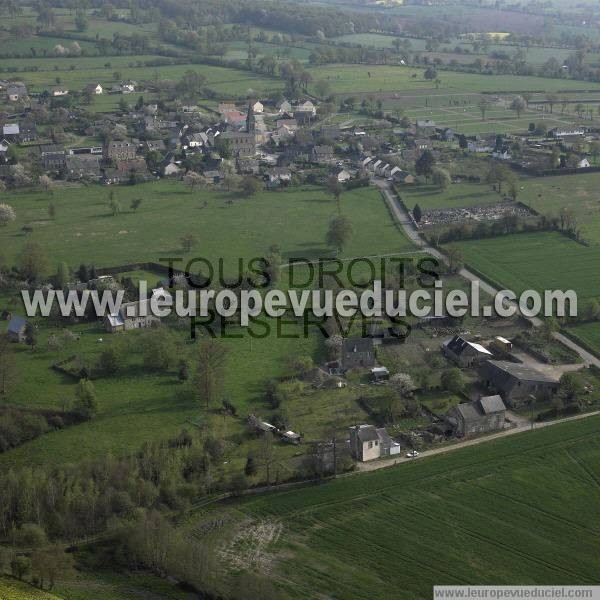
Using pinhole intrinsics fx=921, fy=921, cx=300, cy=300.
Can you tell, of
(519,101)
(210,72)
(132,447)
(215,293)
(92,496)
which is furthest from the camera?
(210,72)

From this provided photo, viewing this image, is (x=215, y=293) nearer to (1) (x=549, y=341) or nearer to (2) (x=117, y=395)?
(2) (x=117, y=395)

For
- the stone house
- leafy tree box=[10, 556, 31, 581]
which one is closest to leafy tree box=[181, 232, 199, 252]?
the stone house

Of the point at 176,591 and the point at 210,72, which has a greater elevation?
the point at 210,72

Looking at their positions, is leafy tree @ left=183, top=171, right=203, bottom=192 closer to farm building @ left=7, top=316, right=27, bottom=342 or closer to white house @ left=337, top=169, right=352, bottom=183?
white house @ left=337, top=169, right=352, bottom=183

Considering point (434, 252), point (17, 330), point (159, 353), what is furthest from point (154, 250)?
point (159, 353)

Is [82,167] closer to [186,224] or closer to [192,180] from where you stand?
[192,180]

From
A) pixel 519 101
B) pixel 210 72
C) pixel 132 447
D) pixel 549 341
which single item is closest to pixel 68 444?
pixel 132 447

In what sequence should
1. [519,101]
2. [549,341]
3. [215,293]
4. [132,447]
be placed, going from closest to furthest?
[132,447] → [549,341] → [215,293] → [519,101]

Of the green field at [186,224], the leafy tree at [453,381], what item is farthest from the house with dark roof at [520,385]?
the green field at [186,224]
